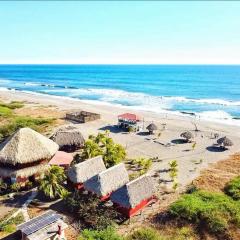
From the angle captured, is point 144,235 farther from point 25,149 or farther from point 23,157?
point 25,149

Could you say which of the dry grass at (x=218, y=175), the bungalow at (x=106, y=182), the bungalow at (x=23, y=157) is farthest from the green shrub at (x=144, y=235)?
the bungalow at (x=23, y=157)

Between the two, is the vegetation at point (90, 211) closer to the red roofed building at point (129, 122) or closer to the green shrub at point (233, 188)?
the green shrub at point (233, 188)

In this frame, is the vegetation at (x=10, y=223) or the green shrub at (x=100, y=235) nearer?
the green shrub at (x=100, y=235)

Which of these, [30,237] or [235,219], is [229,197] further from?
[30,237]

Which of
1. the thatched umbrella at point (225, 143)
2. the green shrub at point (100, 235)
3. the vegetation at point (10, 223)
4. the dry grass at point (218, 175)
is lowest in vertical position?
the vegetation at point (10, 223)

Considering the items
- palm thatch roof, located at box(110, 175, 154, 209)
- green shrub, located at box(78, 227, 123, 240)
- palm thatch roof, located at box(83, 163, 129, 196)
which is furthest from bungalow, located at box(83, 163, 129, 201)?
green shrub, located at box(78, 227, 123, 240)

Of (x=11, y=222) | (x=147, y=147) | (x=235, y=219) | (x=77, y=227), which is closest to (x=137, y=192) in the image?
(x=77, y=227)

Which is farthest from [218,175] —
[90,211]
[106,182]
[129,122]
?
[129,122]
